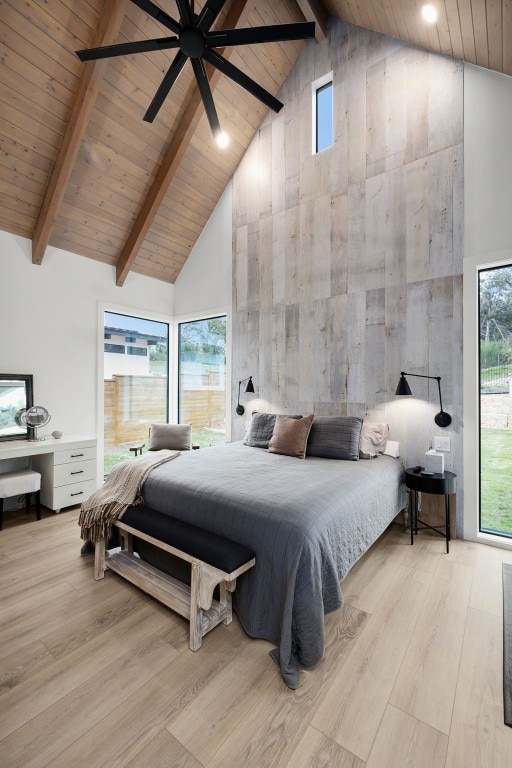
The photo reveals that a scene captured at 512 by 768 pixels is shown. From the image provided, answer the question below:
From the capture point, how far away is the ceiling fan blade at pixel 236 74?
2553mm

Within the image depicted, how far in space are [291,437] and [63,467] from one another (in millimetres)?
2465

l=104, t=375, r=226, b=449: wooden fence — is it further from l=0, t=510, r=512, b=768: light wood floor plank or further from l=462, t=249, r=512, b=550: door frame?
l=462, t=249, r=512, b=550: door frame

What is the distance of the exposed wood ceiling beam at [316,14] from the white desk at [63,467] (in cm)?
515

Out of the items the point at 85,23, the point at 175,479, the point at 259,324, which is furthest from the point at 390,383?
the point at 85,23

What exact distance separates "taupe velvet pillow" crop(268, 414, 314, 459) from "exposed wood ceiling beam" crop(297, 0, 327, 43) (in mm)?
4120

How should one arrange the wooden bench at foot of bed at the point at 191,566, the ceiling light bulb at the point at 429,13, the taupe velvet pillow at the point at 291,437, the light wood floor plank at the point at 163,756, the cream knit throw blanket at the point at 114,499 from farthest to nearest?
the taupe velvet pillow at the point at 291,437
the ceiling light bulb at the point at 429,13
the cream knit throw blanket at the point at 114,499
the wooden bench at foot of bed at the point at 191,566
the light wood floor plank at the point at 163,756

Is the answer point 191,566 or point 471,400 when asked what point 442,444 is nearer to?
point 471,400

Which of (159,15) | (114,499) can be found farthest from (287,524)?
(159,15)

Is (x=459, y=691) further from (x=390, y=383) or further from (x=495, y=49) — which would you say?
(x=495, y=49)

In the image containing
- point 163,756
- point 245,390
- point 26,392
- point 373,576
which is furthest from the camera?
point 245,390

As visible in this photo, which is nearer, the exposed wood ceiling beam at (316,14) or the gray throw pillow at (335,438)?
the gray throw pillow at (335,438)

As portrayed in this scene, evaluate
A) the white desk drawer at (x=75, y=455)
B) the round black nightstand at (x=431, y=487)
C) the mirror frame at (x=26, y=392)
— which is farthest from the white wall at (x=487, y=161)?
the mirror frame at (x=26, y=392)

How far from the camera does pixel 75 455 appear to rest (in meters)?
3.85

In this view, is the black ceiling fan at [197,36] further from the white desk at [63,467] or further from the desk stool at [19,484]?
the desk stool at [19,484]
